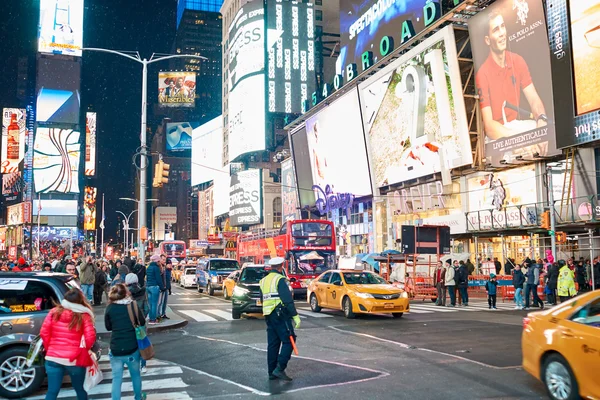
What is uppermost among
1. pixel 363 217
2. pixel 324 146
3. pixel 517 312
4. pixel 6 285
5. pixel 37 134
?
pixel 37 134

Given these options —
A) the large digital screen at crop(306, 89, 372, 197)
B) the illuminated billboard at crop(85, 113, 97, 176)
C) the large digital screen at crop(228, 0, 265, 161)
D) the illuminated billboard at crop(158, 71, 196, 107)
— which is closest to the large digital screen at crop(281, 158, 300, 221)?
the large digital screen at crop(228, 0, 265, 161)

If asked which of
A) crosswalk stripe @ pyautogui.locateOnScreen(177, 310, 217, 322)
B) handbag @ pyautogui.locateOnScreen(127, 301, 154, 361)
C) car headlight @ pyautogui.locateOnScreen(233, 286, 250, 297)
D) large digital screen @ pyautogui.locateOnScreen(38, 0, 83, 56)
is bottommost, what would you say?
crosswalk stripe @ pyautogui.locateOnScreen(177, 310, 217, 322)

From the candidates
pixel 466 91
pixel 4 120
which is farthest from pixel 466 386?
pixel 4 120

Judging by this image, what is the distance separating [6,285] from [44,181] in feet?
418

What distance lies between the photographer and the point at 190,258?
2432 inches

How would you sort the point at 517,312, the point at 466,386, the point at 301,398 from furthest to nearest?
the point at 517,312 < the point at 466,386 < the point at 301,398

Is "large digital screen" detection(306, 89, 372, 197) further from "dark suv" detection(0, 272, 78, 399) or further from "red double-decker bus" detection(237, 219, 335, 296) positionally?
"dark suv" detection(0, 272, 78, 399)

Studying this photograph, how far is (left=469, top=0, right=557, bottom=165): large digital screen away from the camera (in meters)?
31.1

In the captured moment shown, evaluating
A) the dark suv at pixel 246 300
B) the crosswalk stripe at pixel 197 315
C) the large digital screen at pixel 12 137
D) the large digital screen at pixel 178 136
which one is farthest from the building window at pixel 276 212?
the large digital screen at pixel 178 136

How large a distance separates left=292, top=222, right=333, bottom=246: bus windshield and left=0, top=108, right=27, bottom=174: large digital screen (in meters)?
120

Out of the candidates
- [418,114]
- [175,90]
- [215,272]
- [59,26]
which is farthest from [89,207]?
[215,272]

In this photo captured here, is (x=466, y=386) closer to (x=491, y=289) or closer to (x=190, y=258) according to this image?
(x=491, y=289)

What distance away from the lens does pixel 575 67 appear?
89.0ft

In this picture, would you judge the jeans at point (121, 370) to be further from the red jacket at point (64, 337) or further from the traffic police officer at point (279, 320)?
the traffic police officer at point (279, 320)
